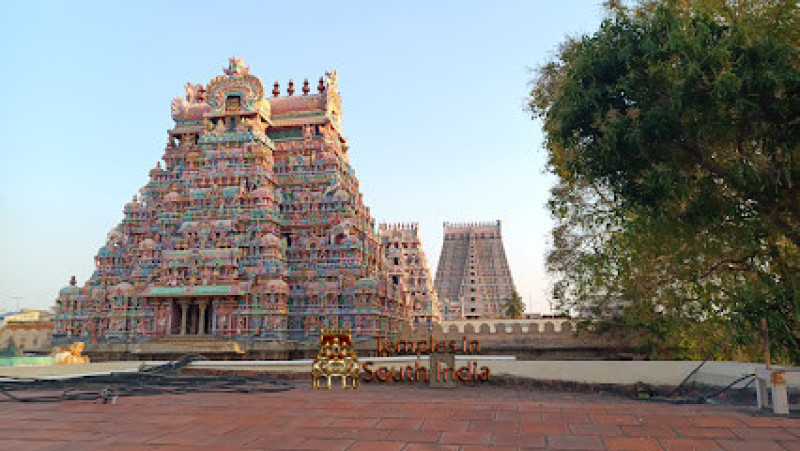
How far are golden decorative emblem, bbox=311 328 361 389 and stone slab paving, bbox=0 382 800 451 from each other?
146 inches

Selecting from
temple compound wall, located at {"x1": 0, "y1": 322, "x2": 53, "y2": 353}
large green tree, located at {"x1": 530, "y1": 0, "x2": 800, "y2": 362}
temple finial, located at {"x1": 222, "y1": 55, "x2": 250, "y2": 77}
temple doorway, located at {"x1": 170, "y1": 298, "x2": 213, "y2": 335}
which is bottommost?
temple compound wall, located at {"x1": 0, "y1": 322, "x2": 53, "y2": 353}

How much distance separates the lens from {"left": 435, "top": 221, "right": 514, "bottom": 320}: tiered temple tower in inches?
2800

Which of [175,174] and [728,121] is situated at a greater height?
[175,174]

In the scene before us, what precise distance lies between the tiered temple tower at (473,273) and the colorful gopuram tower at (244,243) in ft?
119

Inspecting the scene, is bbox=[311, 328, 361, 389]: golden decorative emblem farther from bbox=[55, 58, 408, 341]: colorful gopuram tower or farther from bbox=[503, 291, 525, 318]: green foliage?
bbox=[503, 291, 525, 318]: green foliage

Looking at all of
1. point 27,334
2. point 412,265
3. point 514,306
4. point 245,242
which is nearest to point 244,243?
point 245,242

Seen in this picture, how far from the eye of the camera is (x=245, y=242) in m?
30.1

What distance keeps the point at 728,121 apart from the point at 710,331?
9.46 meters

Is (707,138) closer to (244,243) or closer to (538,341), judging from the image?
(538,341)

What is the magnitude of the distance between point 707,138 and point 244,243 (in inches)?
996

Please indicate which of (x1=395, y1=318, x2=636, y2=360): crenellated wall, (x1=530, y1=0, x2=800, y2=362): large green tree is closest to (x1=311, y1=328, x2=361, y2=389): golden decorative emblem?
(x1=530, y1=0, x2=800, y2=362): large green tree

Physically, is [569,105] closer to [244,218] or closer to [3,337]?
[244,218]

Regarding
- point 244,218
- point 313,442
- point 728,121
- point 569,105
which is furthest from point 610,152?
point 244,218

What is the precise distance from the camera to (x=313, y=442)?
219 inches
